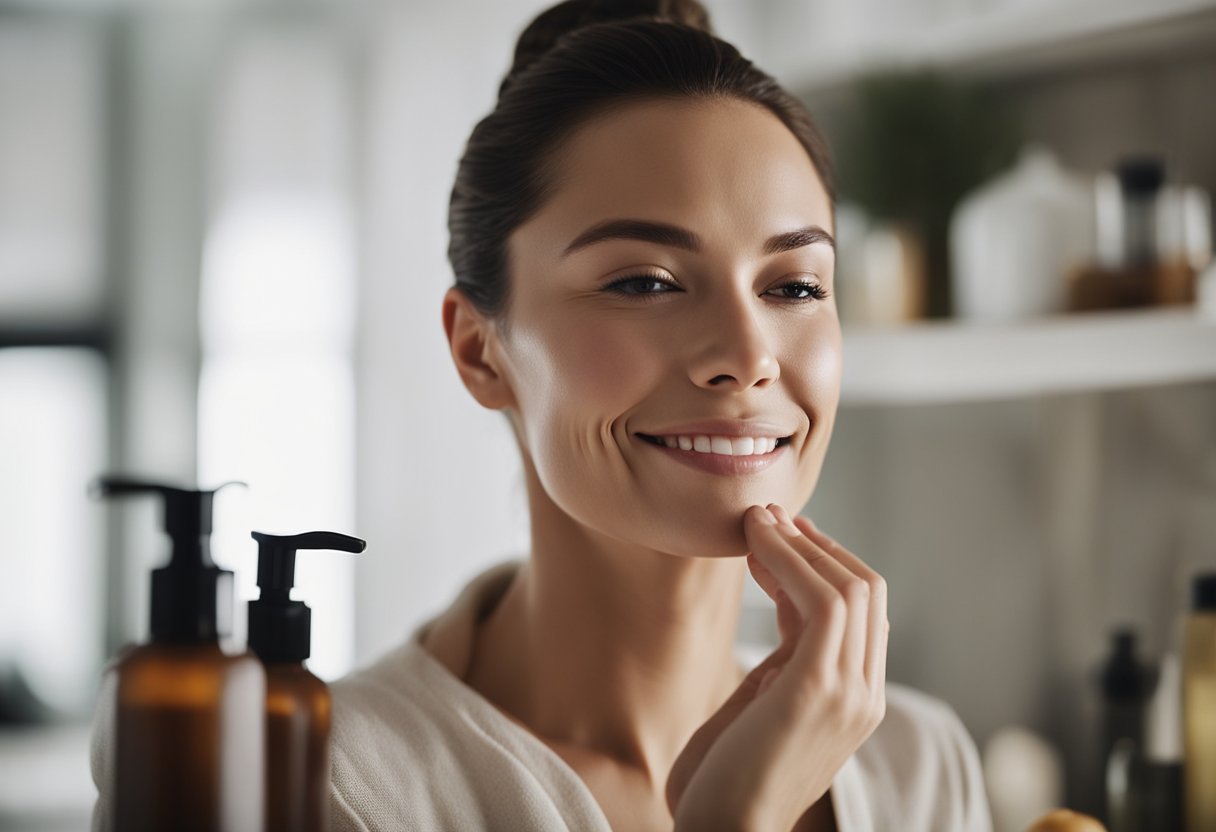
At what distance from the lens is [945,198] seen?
1481 mm

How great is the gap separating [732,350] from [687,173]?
0.11 m

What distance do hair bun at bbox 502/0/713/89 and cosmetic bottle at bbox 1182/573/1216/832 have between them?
649mm

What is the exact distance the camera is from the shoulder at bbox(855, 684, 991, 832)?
0.85 m

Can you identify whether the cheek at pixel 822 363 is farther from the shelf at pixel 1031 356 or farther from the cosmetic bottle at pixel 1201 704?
the shelf at pixel 1031 356

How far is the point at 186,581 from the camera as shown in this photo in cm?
49

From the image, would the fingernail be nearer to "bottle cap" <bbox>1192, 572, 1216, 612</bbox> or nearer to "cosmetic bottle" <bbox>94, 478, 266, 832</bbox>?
"cosmetic bottle" <bbox>94, 478, 266, 832</bbox>

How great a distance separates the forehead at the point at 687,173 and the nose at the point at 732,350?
5 cm

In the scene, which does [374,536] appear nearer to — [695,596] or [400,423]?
[400,423]

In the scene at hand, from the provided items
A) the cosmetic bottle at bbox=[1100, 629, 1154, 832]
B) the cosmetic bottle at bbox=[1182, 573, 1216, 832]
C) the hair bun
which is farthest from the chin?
the cosmetic bottle at bbox=[1100, 629, 1154, 832]

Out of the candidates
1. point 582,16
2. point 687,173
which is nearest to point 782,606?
point 687,173

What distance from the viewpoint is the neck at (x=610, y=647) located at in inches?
30.7

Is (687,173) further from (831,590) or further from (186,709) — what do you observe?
(186,709)

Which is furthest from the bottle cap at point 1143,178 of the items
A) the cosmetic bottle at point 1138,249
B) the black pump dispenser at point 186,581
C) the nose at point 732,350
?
the black pump dispenser at point 186,581

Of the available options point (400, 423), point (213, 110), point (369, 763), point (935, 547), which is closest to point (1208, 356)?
point (935, 547)
